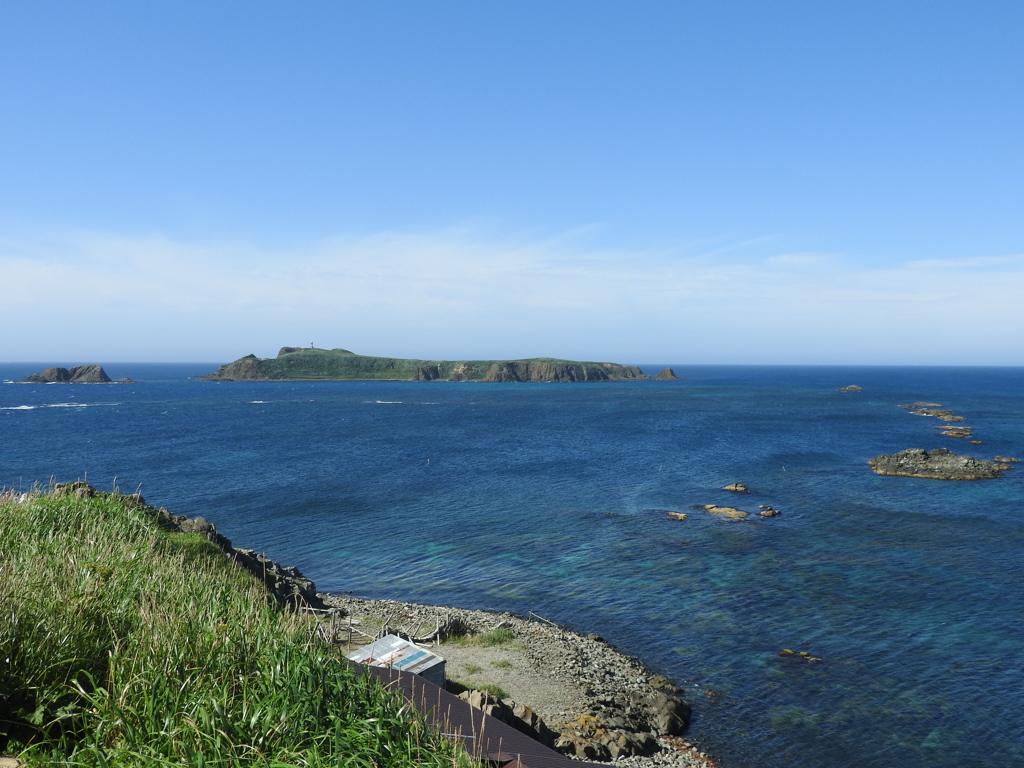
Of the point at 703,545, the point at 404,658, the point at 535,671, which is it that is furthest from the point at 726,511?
the point at 404,658

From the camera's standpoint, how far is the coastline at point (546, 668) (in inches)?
857

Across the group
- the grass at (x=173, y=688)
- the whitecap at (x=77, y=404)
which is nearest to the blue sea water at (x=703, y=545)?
the grass at (x=173, y=688)

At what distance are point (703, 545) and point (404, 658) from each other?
29.5 meters

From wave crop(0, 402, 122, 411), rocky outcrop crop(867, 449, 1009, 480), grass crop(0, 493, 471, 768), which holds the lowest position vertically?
rocky outcrop crop(867, 449, 1009, 480)

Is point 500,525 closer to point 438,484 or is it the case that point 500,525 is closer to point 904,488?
point 438,484

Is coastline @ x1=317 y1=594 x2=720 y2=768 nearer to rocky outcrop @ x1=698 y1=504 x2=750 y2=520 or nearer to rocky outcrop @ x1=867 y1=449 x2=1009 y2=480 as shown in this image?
rocky outcrop @ x1=698 y1=504 x2=750 y2=520

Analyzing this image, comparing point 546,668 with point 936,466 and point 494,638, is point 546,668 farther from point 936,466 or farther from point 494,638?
point 936,466

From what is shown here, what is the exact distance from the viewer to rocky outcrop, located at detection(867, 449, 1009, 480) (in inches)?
2672

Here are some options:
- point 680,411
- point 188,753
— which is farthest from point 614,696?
point 680,411

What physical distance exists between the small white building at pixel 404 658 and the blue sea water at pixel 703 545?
9775 millimetres

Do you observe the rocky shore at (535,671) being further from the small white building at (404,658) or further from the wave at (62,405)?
the wave at (62,405)

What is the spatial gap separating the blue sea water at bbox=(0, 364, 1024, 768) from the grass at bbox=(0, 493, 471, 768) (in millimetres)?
16978

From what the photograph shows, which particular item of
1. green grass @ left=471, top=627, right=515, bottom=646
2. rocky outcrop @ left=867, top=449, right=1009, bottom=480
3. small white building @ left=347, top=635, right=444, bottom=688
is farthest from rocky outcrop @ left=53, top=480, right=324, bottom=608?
rocky outcrop @ left=867, top=449, right=1009, bottom=480

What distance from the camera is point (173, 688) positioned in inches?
348
